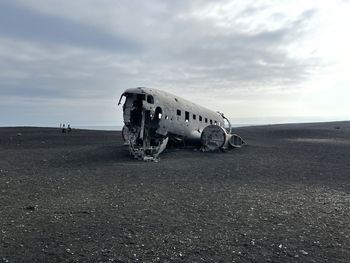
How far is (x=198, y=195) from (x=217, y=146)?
16.4m

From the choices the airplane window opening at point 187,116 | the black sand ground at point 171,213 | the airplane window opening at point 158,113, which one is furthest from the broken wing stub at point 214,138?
the black sand ground at point 171,213

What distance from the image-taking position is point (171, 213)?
1148 cm

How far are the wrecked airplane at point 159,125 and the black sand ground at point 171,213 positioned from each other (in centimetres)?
507

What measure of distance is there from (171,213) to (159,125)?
52.4 feet

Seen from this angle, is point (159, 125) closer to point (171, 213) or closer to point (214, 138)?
point (214, 138)

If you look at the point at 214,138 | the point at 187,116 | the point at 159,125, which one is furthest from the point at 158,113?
the point at 214,138

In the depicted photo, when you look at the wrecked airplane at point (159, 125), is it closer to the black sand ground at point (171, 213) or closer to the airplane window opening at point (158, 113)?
the airplane window opening at point (158, 113)

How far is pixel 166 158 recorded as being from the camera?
82.8ft

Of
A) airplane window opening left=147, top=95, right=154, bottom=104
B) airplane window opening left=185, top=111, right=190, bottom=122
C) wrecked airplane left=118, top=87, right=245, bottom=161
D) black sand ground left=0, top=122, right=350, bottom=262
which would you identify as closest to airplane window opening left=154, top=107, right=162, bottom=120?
wrecked airplane left=118, top=87, right=245, bottom=161

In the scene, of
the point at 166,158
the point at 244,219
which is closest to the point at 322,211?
the point at 244,219

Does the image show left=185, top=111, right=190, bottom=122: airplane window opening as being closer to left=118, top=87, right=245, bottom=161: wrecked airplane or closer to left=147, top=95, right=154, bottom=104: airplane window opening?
left=118, top=87, right=245, bottom=161: wrecked airplane

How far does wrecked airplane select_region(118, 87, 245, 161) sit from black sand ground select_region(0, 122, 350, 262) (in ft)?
16.6

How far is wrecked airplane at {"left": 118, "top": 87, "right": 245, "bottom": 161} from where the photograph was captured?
25.9m

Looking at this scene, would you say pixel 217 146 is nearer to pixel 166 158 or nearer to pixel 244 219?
pixel 166 158
